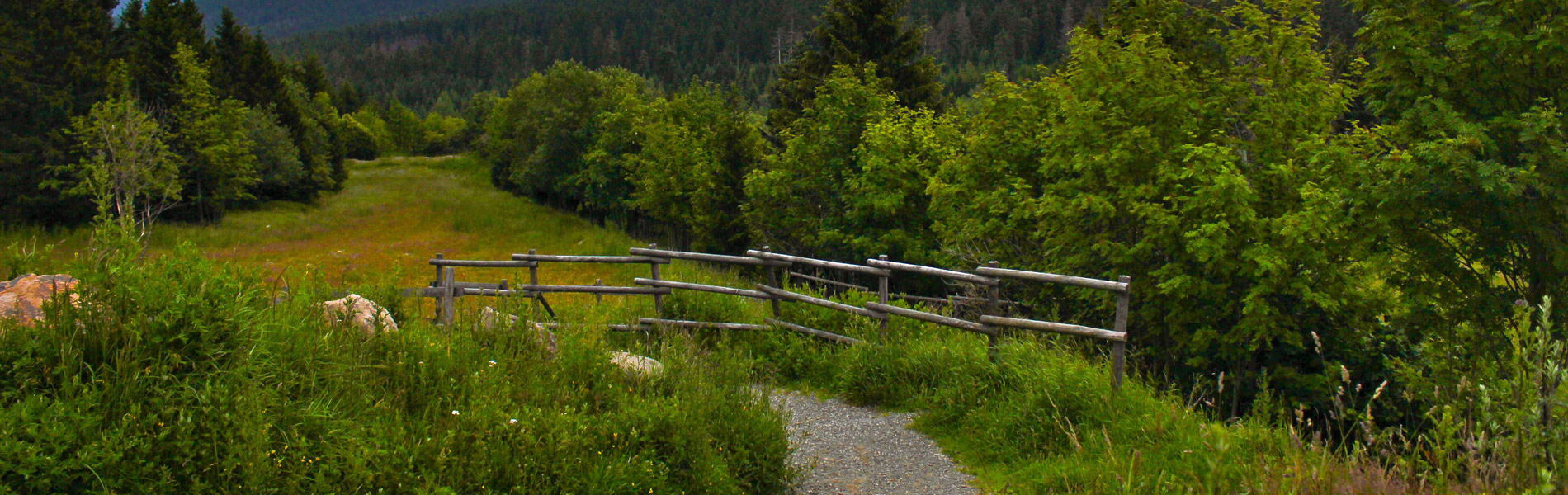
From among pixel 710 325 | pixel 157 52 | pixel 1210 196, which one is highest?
pixel 157 52

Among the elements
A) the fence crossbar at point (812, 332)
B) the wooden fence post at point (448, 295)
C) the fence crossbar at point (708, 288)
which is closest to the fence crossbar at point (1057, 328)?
the fence crossbar at point (812, 332)

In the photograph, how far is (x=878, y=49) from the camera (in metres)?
30.7

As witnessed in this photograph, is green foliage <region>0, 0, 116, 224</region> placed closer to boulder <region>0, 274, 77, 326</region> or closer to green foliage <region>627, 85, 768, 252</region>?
green foliage <region>627, 85, 768, 252</region>

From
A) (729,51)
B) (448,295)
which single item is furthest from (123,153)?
(729,51)

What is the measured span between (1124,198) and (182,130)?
42.1m

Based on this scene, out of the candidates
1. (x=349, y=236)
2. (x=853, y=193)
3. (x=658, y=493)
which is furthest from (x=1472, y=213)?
(x=349, y=236)

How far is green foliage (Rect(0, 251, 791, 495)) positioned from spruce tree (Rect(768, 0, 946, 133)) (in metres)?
25.7

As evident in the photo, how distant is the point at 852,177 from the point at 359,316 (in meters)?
19.6

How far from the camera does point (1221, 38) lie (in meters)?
12.6

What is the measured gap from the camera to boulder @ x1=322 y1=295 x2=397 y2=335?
16.1 feet

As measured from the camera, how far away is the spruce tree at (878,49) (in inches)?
1200

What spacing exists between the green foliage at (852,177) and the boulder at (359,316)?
55.2ft

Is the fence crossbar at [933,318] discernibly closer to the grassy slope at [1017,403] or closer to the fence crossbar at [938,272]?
the grassy slope at [1017,403]

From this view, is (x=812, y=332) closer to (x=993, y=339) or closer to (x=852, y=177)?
(x=993, y=339)
